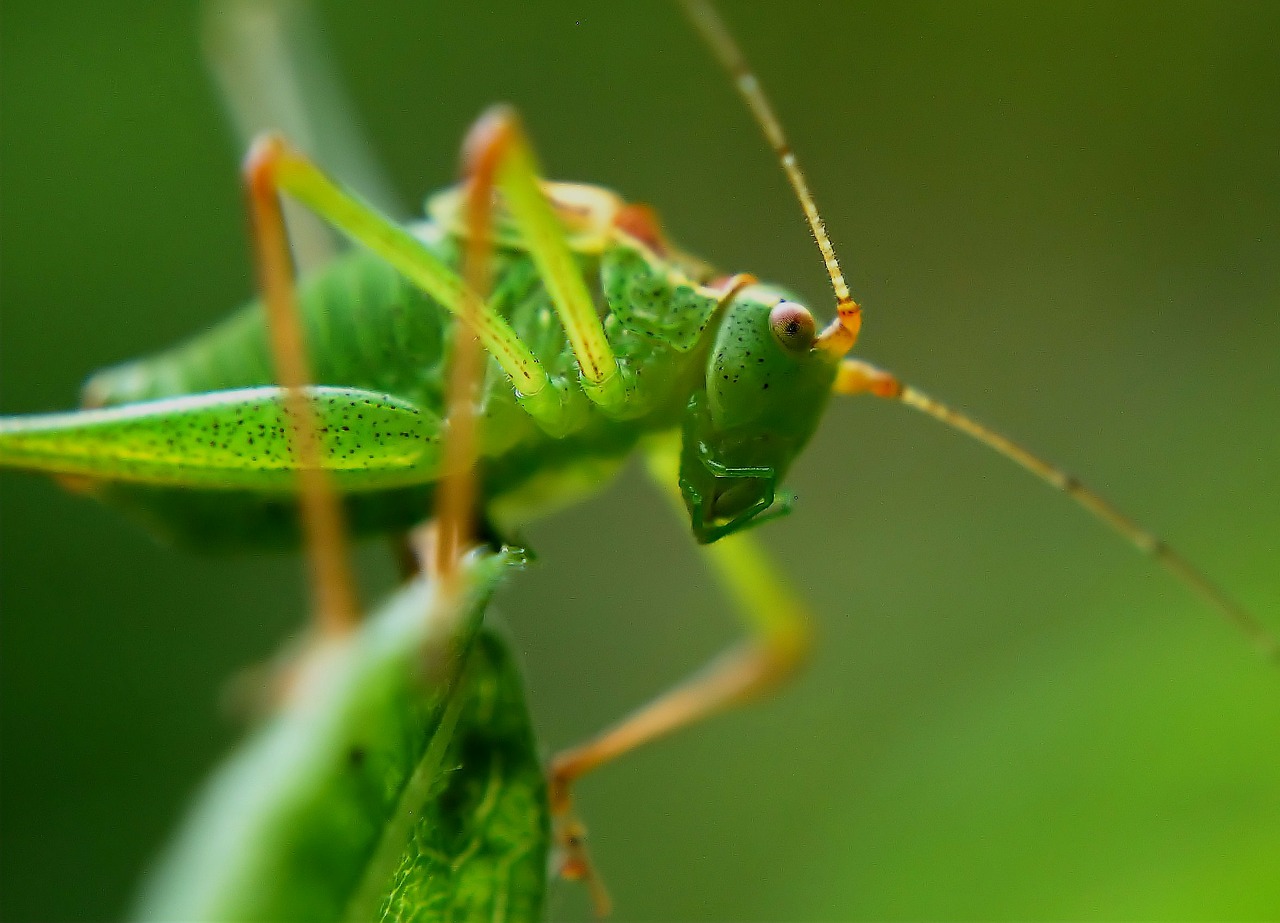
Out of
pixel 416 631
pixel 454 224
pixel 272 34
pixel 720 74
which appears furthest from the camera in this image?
pixel 720 74

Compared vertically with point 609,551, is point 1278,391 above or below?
below

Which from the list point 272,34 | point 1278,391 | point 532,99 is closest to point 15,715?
point 272,34

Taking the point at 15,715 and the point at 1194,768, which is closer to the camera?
the point at 1194,768

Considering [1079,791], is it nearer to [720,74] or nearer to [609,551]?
[609,551]

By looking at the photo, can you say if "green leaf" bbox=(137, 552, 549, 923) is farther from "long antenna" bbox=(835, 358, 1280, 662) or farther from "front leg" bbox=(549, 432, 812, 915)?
"long antenna" bbox=(835, 358, 1280, 662)

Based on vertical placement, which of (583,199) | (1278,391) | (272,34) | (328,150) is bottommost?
(1278,391)

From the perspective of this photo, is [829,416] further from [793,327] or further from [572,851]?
[572,851]

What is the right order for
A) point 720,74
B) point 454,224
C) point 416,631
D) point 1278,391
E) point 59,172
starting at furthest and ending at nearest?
point 720,74 < point 59,172 < point 1278,391 < point 454,224 < point 416,631

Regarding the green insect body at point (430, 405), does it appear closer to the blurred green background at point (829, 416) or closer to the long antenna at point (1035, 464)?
the long antenna at point (1035, 464)
